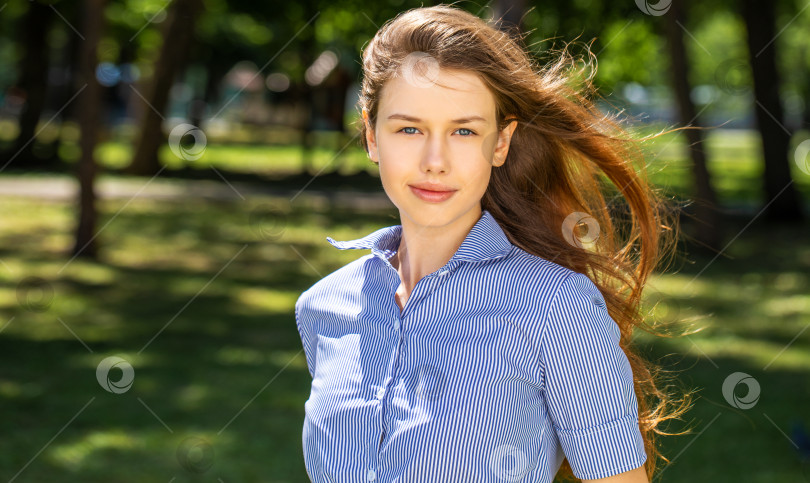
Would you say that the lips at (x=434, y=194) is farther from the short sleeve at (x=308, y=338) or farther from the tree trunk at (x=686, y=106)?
the tree trunk at (x=686, y=106)

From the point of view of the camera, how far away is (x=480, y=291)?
6.39 ft

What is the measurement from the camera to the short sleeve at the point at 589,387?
5.82ft

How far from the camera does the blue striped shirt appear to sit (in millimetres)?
1792

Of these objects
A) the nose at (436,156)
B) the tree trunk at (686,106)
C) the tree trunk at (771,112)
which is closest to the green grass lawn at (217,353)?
the tree trunk at (686,106)

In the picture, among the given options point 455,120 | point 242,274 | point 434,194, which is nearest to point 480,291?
point 434,194

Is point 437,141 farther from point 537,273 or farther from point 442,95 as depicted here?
point 537,273

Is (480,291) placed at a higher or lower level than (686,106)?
higher

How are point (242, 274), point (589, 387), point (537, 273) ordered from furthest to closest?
point (242, 274) → point (537, 273) → point (589, 387)

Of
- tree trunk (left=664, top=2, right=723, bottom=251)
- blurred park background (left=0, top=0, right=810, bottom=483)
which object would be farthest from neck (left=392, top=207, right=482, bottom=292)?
tree trunk (left=664, top=2, right=723, bottom=251)

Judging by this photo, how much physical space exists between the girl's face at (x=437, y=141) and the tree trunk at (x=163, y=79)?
636 inches

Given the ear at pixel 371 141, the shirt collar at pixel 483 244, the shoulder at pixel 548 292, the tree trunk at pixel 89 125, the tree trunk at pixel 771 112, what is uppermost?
the ear at pixel 371 141

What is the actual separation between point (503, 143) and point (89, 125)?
9688mm

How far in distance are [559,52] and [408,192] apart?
872 millimetres

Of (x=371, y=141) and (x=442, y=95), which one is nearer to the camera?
(x=442, y=95)
